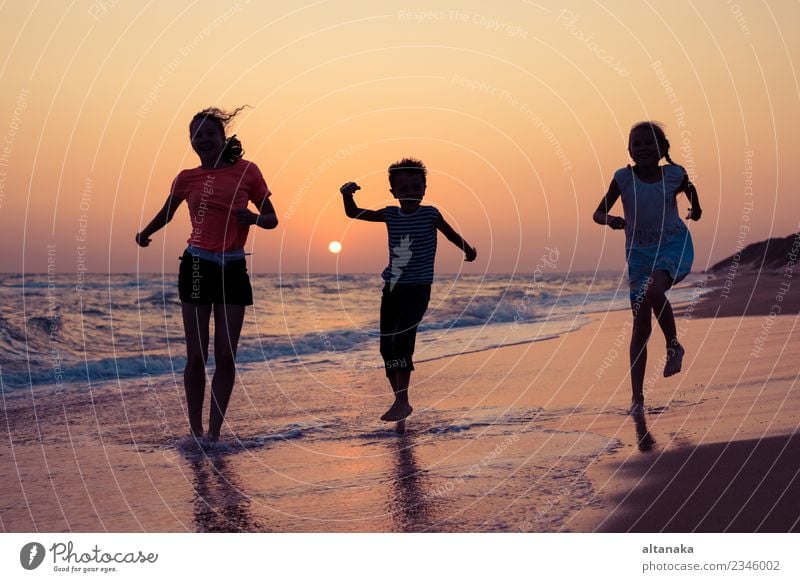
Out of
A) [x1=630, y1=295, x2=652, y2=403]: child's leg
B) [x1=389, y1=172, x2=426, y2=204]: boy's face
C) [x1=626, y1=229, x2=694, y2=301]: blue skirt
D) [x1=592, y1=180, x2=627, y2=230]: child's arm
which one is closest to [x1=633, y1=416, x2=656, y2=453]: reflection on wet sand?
[x1=630, y1=295, x2=652, y2=403]: child's leg

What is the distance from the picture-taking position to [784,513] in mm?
4855

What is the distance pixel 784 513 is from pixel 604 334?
1188 centimetres

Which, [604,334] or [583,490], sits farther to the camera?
[604,334]

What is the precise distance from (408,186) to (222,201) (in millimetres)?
1772

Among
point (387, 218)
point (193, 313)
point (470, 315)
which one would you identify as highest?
point (387, 218)

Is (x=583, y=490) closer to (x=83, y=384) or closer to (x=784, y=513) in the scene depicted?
(x=784, y=513)

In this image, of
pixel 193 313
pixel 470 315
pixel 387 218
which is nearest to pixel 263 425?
pixel 193 313

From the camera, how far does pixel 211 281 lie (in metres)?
7.21

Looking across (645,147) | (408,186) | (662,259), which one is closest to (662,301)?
Answer: (662,259)

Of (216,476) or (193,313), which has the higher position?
(193,313)

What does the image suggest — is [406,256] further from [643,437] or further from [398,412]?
[643,437]

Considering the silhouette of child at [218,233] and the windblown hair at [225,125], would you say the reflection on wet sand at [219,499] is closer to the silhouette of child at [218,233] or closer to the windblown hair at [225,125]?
the silhouette of child at [218,233]
